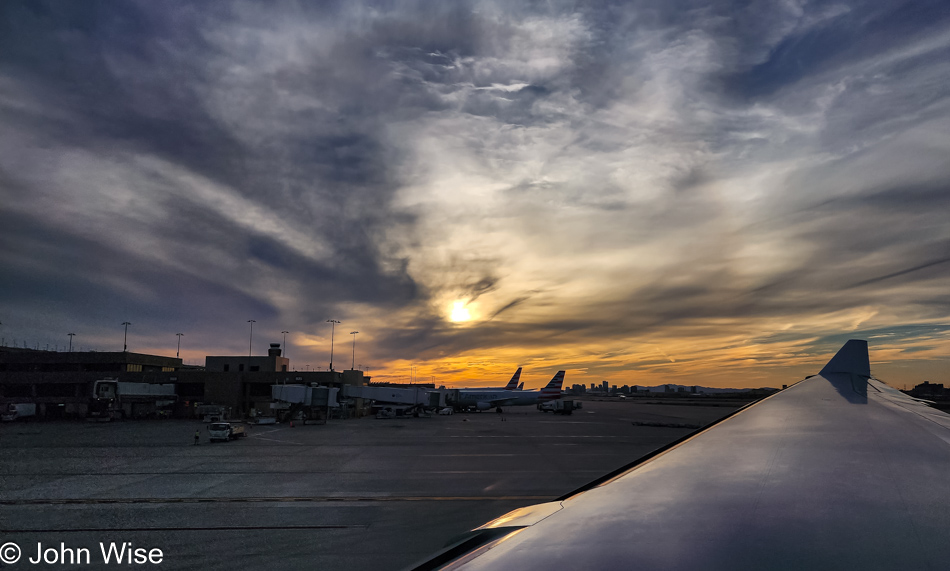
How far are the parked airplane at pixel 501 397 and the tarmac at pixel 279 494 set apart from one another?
182 feet

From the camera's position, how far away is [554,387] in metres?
99.3

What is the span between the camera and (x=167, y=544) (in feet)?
50.9

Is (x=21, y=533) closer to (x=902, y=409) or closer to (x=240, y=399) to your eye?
(x=902, y=409)

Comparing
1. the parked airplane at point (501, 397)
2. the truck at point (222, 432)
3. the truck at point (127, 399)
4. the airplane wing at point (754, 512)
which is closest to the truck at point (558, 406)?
the parked airplane at point (501, 397)

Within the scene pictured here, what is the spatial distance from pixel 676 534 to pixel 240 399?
93760mm

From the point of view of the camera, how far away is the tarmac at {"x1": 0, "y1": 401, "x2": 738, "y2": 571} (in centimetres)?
1519

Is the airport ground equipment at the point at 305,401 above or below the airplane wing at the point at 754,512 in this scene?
below

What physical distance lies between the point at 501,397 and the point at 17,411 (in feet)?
262

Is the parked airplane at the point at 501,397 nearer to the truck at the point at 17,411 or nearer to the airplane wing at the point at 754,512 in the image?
the truck at the point at 17,411

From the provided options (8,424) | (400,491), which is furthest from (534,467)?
(8,424)

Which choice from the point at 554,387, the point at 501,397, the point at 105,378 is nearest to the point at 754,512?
the point at 501,397

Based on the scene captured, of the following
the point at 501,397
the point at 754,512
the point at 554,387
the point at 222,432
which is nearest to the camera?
the point at 754,512

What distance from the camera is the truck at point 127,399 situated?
73.1 metres

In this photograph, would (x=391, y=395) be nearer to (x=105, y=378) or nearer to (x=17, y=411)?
(x=105, y=378)
